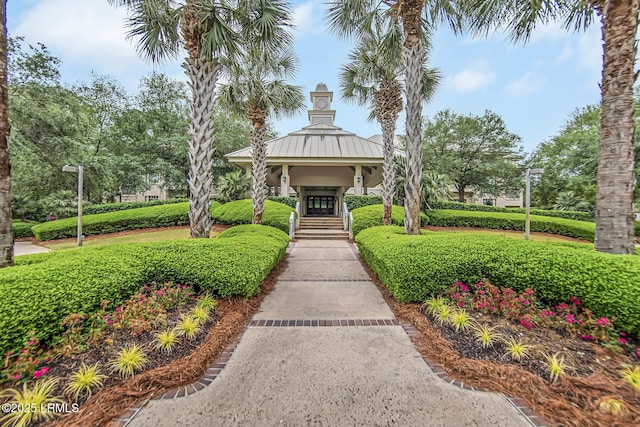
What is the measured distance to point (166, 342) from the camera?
3033mm

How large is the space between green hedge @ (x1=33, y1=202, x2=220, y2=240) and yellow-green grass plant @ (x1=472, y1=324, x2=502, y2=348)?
44.4 feet

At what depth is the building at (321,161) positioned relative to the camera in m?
15.2

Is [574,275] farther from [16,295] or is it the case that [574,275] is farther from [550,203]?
[550,203]

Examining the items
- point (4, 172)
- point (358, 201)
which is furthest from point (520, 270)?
point (358, 201)

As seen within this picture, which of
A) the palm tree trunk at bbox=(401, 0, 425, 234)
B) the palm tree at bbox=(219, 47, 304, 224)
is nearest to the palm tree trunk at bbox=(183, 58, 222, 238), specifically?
the palm tree at bbox=(219, 47, 304, 224)

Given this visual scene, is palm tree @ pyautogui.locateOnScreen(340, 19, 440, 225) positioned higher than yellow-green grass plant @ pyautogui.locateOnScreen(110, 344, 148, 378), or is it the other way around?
palm tree @ pyautogui.locateOnScreen(340, 19, 440, 225)

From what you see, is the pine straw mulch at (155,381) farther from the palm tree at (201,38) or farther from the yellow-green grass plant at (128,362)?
the palm tree at (201,38)

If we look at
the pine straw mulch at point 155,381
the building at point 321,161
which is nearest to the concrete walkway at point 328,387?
the pine straw mulch at point 155,381

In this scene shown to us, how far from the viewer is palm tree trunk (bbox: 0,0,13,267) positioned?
3.50 meters

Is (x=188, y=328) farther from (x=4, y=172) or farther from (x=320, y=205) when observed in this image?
(x=320, y=205)

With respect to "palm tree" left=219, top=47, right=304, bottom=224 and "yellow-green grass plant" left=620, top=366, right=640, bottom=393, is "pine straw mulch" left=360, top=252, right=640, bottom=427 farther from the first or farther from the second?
"palm tree" left=219, top=47, right=304, bottom=224

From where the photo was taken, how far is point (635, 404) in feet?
7.22

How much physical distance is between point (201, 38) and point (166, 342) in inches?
271

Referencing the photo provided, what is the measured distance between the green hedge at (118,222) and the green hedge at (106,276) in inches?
373
